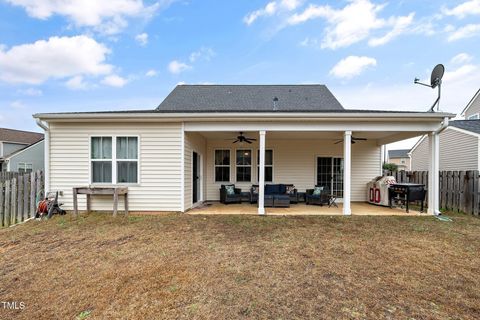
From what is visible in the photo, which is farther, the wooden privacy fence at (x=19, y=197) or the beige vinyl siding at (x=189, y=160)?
the beige vinyl siding at (x=189, y=160)

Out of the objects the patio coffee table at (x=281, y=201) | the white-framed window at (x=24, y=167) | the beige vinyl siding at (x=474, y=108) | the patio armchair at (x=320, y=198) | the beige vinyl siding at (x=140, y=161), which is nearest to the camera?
the beige vinyl siding at (x=140, y=161)

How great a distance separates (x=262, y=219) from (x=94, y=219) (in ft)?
14.4

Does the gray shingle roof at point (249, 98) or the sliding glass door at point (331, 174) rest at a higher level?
the gray shingle roof at point (249, 98)

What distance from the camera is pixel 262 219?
250 inches

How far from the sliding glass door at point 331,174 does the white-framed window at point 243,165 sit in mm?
2863

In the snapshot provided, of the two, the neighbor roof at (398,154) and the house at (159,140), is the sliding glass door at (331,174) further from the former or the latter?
the neighbor roof at (398,154)

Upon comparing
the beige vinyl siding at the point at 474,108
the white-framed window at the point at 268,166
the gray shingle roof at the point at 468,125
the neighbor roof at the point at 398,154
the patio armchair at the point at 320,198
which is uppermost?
the beige vinyl siding at the point at 474,108

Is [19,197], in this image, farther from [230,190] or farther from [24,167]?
[24,167]

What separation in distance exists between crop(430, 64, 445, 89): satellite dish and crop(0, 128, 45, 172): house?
2887cm

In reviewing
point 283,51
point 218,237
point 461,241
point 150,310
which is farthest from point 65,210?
point 283,51

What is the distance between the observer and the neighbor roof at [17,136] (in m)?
22.6

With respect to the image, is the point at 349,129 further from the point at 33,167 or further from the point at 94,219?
the point at 33,167

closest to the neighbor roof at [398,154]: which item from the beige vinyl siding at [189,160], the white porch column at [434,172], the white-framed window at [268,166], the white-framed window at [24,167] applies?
the white porch column at [434,172]

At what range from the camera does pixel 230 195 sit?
350 inches
